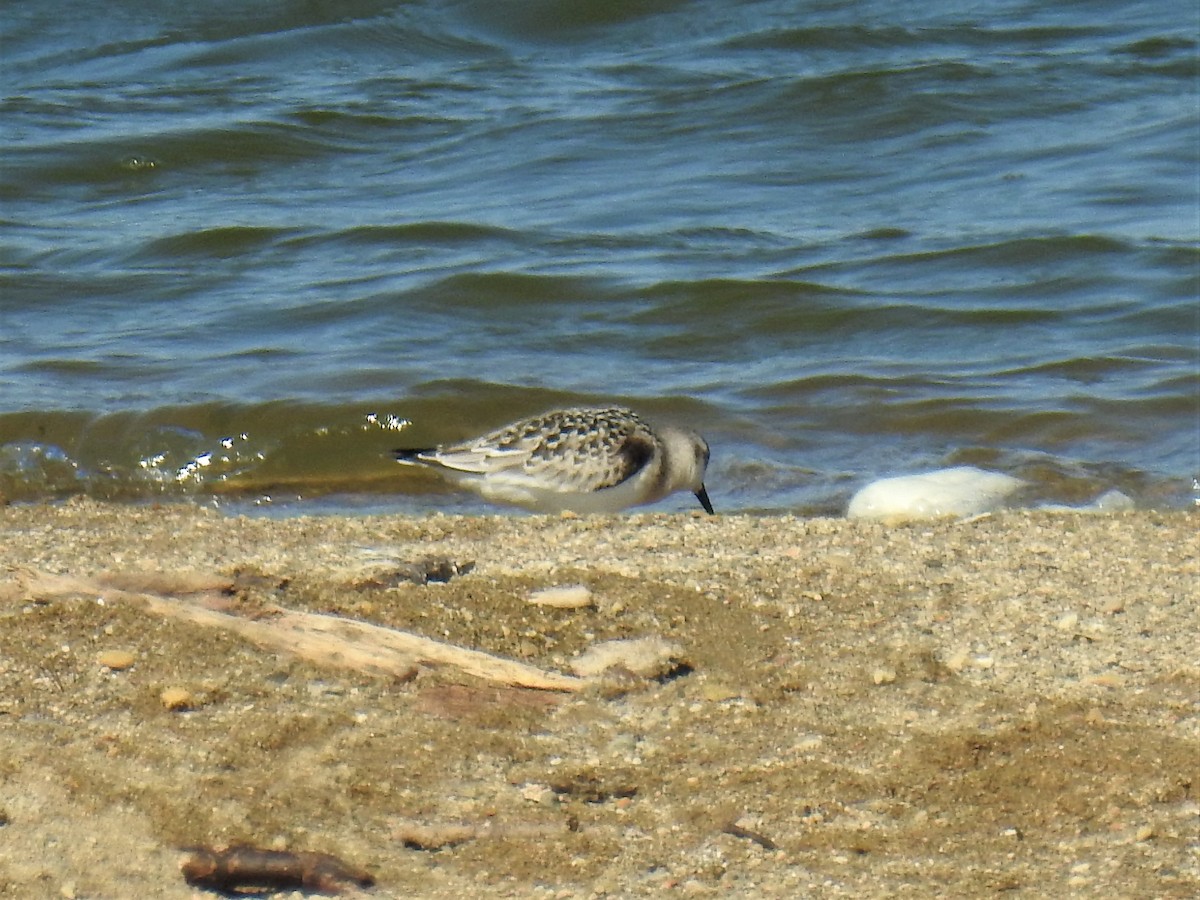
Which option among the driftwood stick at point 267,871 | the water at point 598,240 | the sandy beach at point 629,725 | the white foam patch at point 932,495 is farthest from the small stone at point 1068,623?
the water at point 598,240

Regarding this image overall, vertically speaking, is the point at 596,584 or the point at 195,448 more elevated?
the point at 596,584

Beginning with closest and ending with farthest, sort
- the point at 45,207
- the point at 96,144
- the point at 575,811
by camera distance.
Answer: the point at 575,811
the point at 45,207
the point at 96,144

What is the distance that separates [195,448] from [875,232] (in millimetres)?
4838

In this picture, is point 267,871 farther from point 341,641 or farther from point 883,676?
point 883,676

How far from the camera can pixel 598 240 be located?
10.3 metres

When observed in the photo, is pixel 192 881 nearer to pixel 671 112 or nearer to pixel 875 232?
pixel 875 232

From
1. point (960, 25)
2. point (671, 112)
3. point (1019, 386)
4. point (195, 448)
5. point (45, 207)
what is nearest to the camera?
point (195, 448)

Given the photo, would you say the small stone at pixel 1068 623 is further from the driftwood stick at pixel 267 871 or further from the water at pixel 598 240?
the water at pixel 598 240

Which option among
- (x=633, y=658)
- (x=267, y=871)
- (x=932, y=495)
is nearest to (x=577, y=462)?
(x=932, y=495)

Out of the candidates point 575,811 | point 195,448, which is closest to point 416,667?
point 575,811

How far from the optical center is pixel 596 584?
425cm

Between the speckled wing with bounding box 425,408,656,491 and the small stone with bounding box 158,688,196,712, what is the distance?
8.74 ft

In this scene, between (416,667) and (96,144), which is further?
(96,144)

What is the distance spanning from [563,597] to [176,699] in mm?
1023
